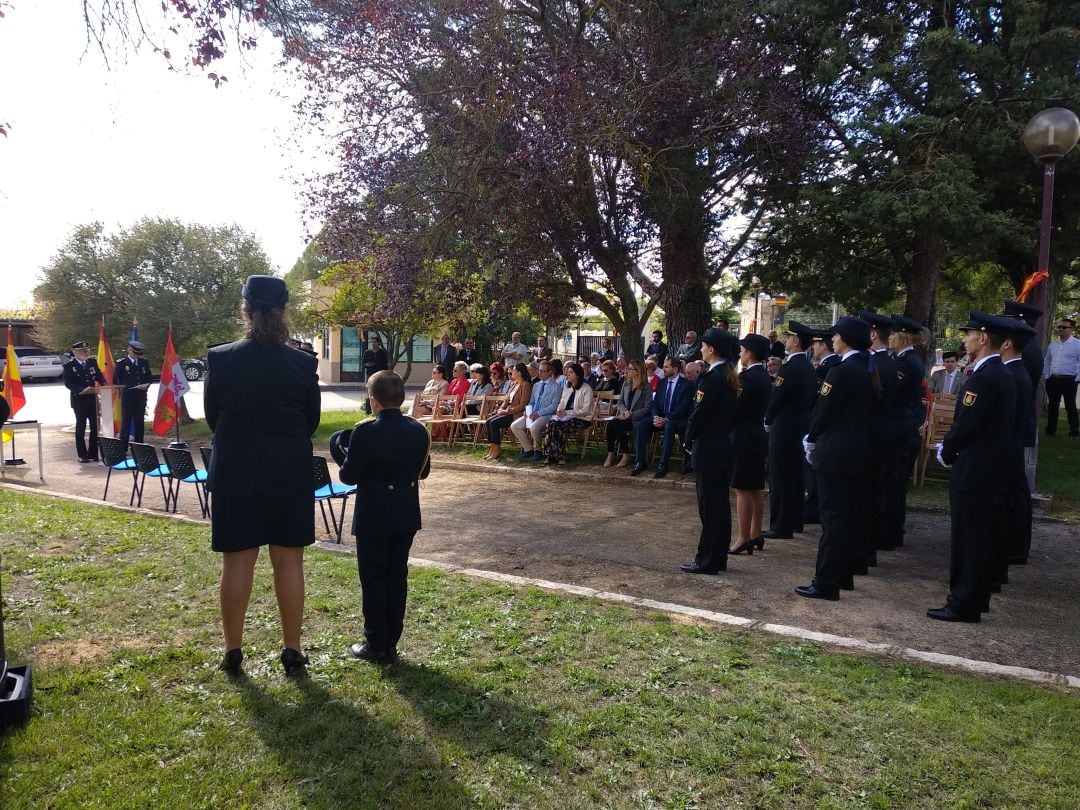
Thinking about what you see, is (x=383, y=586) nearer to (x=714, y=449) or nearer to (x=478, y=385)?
(x=714, y=449)

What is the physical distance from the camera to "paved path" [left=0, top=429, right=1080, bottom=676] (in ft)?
17.2

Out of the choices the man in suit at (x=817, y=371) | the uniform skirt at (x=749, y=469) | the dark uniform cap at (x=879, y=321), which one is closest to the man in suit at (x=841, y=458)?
the man in suit at (x=817, y=371)

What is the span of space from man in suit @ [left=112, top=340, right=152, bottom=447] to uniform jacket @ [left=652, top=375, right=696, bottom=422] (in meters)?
9.44

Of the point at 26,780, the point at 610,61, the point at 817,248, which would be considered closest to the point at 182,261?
the point at 610,61

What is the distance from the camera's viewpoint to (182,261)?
65.0ft

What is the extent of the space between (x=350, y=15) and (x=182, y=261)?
431 inches

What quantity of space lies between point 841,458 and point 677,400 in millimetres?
5424

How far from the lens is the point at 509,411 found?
44.4 ft

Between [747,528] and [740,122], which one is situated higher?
[740,122]

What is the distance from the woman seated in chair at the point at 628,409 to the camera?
39.3ft

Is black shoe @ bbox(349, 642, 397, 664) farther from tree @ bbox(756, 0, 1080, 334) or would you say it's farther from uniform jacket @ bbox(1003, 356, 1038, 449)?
tree @ bbox(756, 0, 1080, 334)

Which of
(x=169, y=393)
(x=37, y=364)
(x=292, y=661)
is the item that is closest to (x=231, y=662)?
(x=292, y=661)

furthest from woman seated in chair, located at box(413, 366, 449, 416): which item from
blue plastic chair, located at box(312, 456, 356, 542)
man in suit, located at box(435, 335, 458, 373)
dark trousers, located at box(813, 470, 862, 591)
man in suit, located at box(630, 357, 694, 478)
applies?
dark trousers, located at box(813, 470, 862, 591)

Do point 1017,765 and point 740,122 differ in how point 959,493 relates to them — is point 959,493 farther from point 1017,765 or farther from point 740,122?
point 740,122
